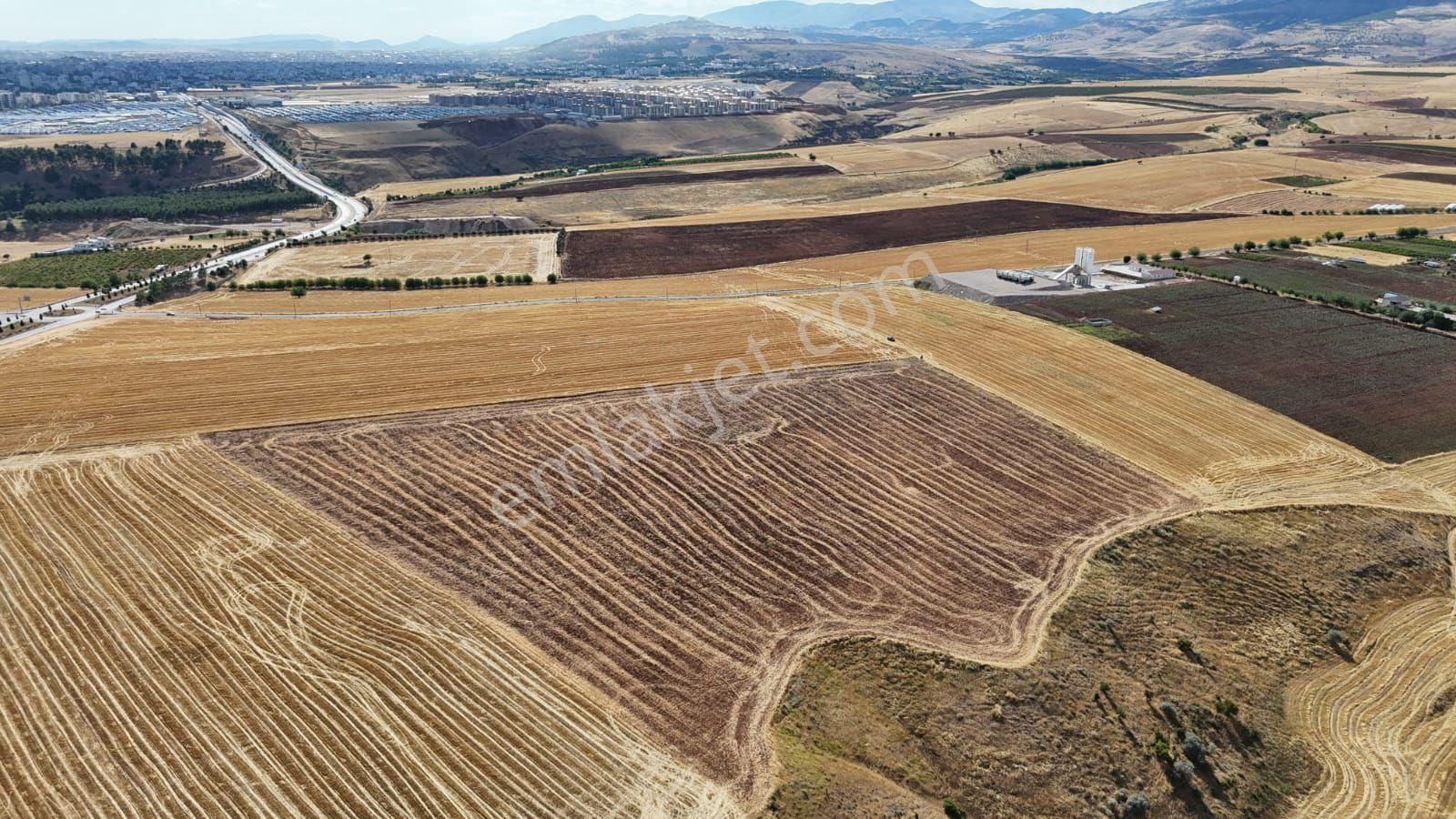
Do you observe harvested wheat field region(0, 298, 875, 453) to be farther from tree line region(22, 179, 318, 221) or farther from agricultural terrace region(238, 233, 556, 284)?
tree line region(22, 179, 318, 221)

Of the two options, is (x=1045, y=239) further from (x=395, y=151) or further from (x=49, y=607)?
(x=395, y=151)

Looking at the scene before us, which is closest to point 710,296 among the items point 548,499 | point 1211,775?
point 548,499

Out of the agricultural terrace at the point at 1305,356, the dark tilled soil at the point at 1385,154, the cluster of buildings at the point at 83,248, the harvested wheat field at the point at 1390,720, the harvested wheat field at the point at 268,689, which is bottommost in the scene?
the harvested wheat field at the point at 1390,720

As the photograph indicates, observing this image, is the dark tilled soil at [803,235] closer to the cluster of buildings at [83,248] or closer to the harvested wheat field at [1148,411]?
the harvested wheat field at [1148,411]

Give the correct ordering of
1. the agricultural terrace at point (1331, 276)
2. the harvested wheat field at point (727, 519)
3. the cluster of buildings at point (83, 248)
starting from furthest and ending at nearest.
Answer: the cluster of buildings at point (83, 248) → the agricultural terrace at point (1331, 276) → the harvested wheat field at point (727, 519)

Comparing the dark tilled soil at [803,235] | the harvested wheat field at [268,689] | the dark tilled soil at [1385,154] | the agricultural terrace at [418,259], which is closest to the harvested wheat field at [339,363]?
the harvested wheat field at [268,689]

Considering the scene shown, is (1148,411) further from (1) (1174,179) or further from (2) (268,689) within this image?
(1) (1174,179)
